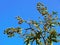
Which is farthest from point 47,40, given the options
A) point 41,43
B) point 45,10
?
point 45,10

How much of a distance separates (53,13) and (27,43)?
480 cm

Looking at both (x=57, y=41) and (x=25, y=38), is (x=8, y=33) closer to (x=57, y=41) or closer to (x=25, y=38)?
(x=25, y=38)

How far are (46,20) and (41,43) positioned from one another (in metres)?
2.81

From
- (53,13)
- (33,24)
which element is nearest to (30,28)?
(33,24)

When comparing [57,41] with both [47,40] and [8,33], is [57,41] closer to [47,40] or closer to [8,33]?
[47,40]

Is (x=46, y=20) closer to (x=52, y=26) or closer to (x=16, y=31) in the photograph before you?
(x=52, y=26)

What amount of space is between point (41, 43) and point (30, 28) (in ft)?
7.30

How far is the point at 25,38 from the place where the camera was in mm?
42781

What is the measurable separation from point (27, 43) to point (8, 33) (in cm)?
293

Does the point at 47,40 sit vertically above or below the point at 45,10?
below

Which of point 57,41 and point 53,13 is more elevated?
point 53,13

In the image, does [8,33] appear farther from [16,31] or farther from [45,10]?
[45,10]

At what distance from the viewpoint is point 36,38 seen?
4266 cm

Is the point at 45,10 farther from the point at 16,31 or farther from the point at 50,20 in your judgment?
the point at 16,31
